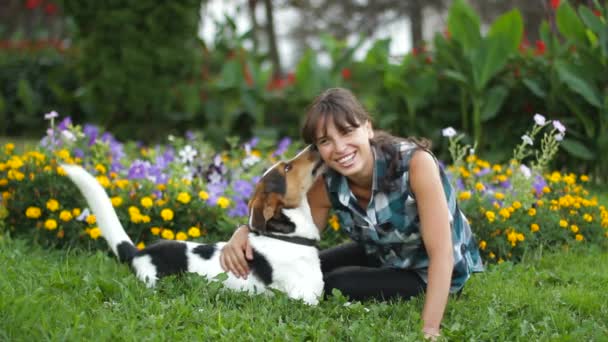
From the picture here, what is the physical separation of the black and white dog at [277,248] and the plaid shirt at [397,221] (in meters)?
0.26

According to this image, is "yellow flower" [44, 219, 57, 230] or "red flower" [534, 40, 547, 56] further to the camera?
"red flower" [534, 40, 547, 56]

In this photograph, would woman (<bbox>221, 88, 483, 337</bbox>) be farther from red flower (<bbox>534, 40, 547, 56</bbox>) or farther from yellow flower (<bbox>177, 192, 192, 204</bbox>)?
red flower (<bbox>534, 40, 547, 56</bbox>)

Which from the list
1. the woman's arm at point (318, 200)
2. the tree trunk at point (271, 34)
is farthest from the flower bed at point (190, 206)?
the tree trunk at point (271, 34)

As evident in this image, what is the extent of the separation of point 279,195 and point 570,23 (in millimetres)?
4259

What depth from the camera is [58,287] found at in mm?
3615

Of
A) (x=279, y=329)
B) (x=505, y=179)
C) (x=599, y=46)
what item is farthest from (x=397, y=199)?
(x=599, y=46)

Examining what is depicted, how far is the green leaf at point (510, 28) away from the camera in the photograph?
22.2 ft

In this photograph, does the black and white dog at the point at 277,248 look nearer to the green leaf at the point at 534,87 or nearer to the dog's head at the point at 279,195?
the dog's head at the point at 279,195

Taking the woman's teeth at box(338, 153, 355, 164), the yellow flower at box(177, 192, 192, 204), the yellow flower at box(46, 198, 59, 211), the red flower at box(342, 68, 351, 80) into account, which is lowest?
the yellow flower at box(177, 192, 192, 204)

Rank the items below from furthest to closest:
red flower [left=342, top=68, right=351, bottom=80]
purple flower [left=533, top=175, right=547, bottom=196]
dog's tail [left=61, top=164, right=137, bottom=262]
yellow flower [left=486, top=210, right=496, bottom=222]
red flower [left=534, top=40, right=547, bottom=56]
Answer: red flower [left=342, top=68, right=351, bottom=80] < red flower [left=534, top=40, right=547, bottom=56] < purple flower [left=533, top=175, right=547, bottom=196] < yellow flower [left=486, top=210, right=496, bottom=222] < dog's tail [left=61, top=164, right=137, bottom=262]

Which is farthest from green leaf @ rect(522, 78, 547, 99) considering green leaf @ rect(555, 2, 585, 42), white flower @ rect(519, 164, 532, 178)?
white flower @ rect(519, 164, 532, 178)

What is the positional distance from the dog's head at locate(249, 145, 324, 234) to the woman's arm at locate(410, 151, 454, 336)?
0.60 meters

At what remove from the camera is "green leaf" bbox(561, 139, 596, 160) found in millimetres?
6574

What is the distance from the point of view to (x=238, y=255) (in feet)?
12.2
